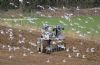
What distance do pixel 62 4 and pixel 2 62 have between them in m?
29.2

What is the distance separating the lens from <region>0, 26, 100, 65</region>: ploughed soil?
13094 mm

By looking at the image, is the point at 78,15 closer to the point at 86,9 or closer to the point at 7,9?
the point at 86,9

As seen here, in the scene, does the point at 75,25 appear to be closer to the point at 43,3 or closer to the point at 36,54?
the point at 36,54

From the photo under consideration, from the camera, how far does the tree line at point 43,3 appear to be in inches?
1540

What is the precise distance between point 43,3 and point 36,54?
92.2ft

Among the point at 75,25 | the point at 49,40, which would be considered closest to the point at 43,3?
the point at 75,25

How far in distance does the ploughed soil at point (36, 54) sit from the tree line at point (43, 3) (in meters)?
20.1

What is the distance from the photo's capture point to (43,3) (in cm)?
4259

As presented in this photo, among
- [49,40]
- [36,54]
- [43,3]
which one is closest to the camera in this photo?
[36,54]

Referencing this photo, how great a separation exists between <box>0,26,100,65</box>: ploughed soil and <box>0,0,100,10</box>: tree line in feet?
65.8

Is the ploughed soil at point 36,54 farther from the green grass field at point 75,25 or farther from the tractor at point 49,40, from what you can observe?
the green grass field at point 75,25

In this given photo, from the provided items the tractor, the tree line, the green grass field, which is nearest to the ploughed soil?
the tractor

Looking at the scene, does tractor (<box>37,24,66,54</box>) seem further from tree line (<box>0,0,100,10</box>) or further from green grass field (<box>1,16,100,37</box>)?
tree line (<box>0,0,100,10</box>)

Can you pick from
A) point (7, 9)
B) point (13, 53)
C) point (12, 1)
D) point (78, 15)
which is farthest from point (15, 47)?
point (12, 1)
